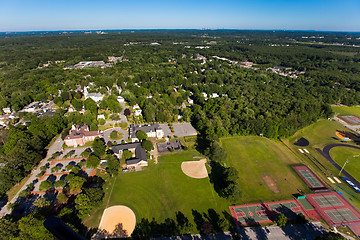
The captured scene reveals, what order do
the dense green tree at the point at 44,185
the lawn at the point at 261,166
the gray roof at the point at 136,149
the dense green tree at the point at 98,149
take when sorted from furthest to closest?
1. the dense green tree at the point at 98,149
2. the gray roof at the point at 136,149
3. the lawn at the point at 261,166
4. the dense green tree at the point at 44,185

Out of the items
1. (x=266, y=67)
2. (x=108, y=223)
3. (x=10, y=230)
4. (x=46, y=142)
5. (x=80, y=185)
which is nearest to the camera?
(x=10, y=230)

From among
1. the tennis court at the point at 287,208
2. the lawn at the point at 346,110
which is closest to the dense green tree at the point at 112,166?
the tennis court at the point at 287,208

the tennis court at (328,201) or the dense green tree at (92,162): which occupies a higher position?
the dense green tree at (92,162)

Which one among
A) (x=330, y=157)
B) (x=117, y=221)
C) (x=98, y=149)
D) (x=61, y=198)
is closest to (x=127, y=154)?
(x=98, y=149)

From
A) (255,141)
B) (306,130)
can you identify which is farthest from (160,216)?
(306,130)

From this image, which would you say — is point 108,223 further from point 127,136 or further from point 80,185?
point 127,136

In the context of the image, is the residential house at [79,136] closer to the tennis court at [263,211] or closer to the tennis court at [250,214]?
the tennis court at [250,214]

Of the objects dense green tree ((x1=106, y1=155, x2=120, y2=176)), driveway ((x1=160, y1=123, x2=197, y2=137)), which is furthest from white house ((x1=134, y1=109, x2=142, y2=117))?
dense green tree ((x1=106, y1=155, x2=120, y2=176))
